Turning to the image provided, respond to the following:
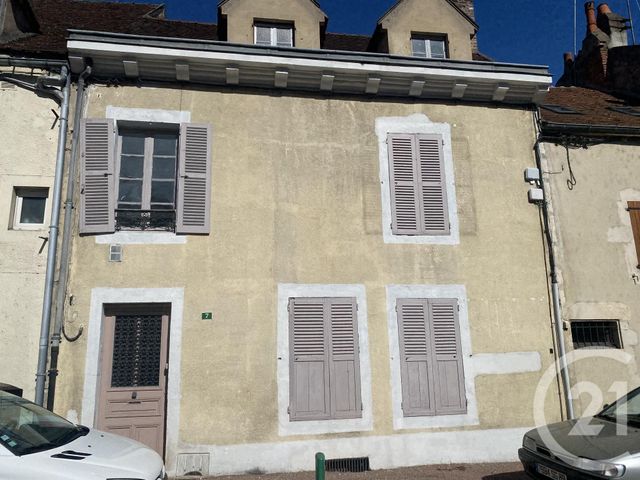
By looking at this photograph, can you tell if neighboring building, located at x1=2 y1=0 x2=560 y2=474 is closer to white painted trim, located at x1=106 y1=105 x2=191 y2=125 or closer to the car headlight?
white painted trim, located at x1=106 y1=105 x2=191 y2=125

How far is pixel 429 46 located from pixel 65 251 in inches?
269

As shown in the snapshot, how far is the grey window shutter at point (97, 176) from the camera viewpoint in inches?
276

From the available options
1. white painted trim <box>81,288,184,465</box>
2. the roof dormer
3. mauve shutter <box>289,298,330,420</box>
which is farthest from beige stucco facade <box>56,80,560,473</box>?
the roof dormer

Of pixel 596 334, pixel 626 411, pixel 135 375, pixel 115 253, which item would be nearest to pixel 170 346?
pixel 135 375

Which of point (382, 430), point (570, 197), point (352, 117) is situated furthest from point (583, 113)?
point (382, 430)

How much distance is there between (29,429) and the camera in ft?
14.3

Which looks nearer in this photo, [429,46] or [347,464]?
[347,464]

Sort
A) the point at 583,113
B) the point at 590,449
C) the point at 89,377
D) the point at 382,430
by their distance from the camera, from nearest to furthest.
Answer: the point at 590,449, the point at 89,377, the point at 382,430, the point at 583,113

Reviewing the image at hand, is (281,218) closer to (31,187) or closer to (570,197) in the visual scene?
(31,187)

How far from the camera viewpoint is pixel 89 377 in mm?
6559

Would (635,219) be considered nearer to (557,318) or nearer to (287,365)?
(557,318)

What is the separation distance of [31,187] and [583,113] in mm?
9560

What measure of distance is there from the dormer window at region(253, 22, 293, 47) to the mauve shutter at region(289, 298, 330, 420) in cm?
442

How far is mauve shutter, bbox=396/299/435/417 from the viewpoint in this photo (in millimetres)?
7188
